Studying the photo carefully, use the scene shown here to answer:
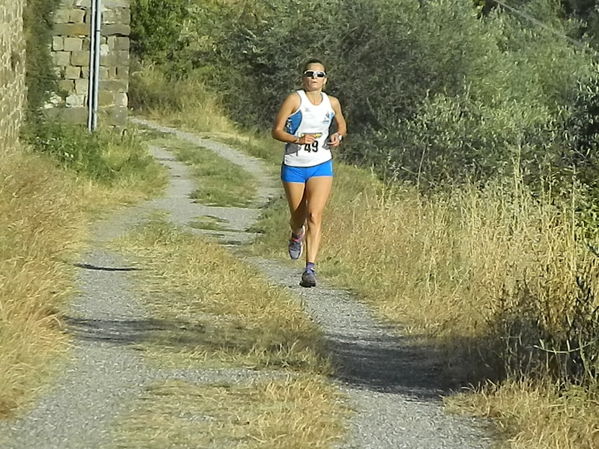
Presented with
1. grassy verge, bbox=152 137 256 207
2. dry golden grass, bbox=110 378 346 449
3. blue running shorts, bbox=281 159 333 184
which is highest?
blue running shorts, bbox=281 159 333 184

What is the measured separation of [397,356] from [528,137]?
33.2ft

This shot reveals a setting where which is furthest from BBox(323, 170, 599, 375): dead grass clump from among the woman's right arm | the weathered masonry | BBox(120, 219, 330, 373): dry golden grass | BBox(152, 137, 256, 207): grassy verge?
the weathered masonry

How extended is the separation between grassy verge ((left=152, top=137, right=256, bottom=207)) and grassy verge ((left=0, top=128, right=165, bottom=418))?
90 centimetres

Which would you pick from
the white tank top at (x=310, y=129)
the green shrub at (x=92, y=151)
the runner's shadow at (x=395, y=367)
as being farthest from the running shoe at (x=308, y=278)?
the green shrub at (x=92, y=151)

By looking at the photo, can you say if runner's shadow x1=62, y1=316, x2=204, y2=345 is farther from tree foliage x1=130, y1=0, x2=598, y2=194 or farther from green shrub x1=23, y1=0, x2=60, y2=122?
tree foliage x1=130, y1=0, x2=598, y2=194

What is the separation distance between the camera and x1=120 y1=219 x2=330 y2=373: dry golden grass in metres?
6.77

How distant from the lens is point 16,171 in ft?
36.7

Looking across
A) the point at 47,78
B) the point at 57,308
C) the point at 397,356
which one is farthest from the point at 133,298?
the point at 47,78

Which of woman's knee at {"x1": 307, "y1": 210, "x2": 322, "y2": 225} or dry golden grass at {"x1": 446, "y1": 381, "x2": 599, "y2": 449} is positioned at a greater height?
woman's knee at {"x1": 307, "y1": 210, "x2": 322, "y2": 225}

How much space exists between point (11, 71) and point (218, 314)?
7.23m

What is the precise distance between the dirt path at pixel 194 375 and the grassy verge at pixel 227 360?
0.39 feet

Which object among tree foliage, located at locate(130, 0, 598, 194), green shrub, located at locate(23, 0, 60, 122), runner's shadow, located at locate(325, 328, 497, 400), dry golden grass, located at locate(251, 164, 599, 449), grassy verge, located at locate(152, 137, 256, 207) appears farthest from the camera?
tree foliage, located at locate(130, 0, 598, 194)

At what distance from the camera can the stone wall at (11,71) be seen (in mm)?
13398

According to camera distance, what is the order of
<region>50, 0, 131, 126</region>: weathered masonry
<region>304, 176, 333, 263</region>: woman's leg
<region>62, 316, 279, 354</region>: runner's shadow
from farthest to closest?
<region>50, 0, 131, 126</region>: weathered masonry < <region>304, 176, 333, 263</region>: woman's leg < <region>62, 316, 279, 354</region>: runner's shadow
